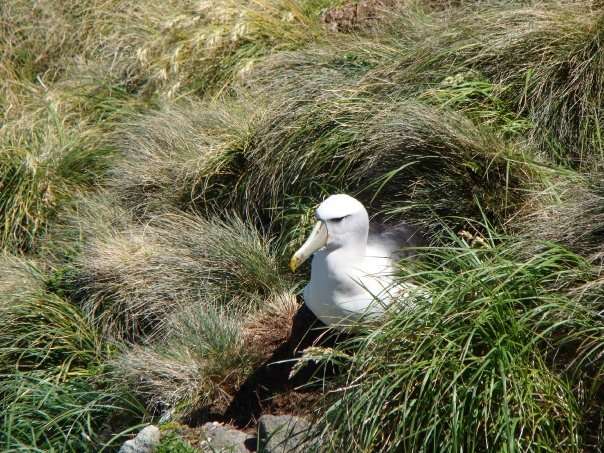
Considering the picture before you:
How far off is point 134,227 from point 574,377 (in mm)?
2953

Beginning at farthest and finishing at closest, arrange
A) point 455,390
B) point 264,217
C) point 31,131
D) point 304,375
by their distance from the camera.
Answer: point 31,131, point 264,217, point 304,375, point 455,390

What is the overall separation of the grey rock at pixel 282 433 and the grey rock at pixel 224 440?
0.37ft

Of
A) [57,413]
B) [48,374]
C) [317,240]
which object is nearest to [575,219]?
[317,240]

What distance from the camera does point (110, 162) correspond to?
21.2 ft

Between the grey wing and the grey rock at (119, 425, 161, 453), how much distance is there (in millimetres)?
1148

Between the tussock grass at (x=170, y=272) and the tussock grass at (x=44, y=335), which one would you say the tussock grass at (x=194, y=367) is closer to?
the tussock grass at (x=170, y=272)

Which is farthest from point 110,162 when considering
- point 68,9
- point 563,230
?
point 563,230

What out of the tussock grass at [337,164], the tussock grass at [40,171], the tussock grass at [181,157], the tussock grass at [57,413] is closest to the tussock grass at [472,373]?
the tussock grass at [337,164]

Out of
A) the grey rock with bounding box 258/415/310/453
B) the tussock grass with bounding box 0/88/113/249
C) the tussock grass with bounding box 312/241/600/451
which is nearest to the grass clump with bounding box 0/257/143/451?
the tussock grass with bounding box 0/88/113/249

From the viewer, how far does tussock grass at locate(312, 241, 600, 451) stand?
124 inches

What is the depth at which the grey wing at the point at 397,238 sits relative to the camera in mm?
4273

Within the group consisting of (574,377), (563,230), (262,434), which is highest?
(563,230)

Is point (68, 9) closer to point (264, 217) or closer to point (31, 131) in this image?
point (31, 131)

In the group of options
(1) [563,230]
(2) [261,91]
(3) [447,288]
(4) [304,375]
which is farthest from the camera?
(2) [261,91]
